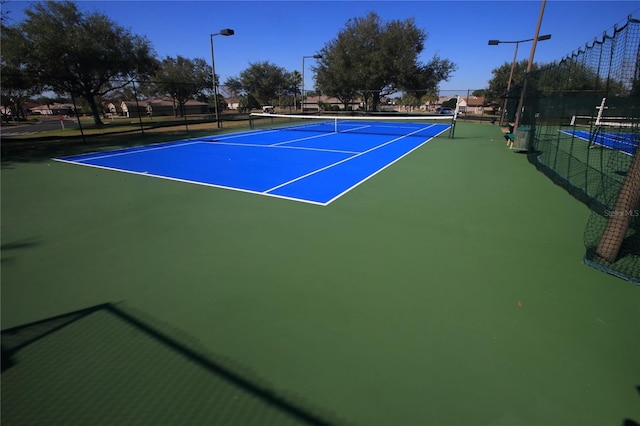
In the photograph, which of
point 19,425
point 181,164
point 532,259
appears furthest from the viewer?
point 181,164

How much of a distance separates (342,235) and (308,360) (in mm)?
2298

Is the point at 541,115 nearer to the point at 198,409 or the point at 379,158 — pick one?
the point at 379,158

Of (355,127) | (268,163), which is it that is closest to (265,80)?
(355,127)

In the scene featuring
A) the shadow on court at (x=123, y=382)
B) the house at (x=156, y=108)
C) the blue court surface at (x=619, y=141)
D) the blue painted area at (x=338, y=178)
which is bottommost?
the shadow on court at (x=123, y=382)

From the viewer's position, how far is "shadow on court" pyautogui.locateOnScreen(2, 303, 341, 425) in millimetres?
1924

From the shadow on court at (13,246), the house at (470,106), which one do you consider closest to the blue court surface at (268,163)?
the shadow on court at (13,246)

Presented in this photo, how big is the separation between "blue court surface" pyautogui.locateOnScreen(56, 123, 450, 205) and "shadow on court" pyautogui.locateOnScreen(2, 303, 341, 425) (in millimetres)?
3904

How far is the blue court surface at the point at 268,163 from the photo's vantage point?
7.01 m

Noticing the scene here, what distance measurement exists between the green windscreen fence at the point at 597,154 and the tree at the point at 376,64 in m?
22.1

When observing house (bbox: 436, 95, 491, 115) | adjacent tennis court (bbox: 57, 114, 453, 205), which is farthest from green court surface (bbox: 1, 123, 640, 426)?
house (bbox: 436, 95, 491, 115)

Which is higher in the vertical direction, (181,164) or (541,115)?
(541,115)

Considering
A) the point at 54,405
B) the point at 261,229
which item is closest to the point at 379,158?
the point at 261,229

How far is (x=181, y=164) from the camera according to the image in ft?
31.1

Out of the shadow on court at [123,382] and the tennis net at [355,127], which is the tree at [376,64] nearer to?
the tennis net at [355,127]
